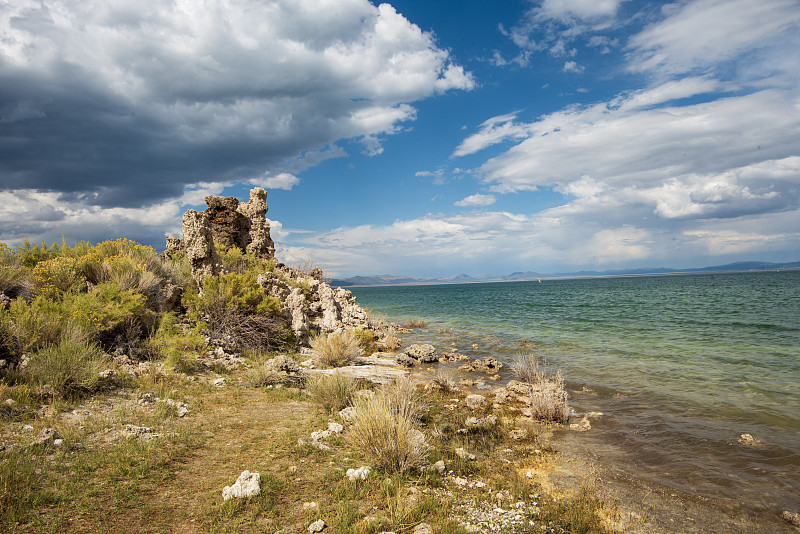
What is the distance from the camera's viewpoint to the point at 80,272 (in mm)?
11133

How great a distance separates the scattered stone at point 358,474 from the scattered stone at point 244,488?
1135 millimetres

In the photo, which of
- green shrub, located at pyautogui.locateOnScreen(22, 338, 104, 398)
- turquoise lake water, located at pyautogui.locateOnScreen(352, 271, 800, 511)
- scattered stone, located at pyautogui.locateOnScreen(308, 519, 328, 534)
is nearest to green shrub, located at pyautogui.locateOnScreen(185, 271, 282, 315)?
green shrub, located at pyautogui.locateOnScreen(22, 338, 104, 398)

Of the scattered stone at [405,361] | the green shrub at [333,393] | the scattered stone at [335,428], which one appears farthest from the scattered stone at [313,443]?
the scattered stone at [405,361]

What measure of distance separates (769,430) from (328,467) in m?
8.74

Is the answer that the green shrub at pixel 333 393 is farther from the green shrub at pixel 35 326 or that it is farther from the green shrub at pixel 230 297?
the green shrub at pixel 230 297

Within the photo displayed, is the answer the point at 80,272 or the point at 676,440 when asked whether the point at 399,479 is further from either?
the point at 80,272

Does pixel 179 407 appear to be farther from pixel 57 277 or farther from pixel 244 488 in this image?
pixel 57 277

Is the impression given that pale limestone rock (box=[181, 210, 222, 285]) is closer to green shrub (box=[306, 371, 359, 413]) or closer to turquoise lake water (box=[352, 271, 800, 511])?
green shrub (box=[306, 371, 359, 413])

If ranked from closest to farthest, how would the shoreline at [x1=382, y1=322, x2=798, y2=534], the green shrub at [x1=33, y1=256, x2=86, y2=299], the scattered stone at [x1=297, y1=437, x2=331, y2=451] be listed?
the shoreline at [x1=382, y1=322, x2=798, y2=534], the scattered stone at [x1=297, y1=437, x2=331, y2=451], the green shrub at [x1=33, y1=256, x2=86, y2=299]

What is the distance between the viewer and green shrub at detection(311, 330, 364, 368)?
12.3m

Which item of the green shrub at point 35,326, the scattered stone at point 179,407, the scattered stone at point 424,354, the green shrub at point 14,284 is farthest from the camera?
the scattered stone at point 424,354

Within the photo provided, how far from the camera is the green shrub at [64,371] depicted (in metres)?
6.80

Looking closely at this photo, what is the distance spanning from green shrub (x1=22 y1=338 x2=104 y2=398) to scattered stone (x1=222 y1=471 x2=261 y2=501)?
434cm

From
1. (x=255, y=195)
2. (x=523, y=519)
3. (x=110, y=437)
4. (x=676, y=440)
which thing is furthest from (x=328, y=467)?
(x=255, y=195)
